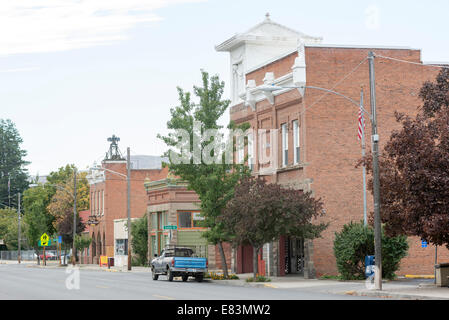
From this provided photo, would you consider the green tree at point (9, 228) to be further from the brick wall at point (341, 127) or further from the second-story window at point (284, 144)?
the brick wall at point (341, 127)

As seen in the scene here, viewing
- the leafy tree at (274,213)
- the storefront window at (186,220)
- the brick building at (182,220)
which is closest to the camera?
the leafy tree at (274,213)

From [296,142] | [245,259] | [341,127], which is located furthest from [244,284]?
[245,259]

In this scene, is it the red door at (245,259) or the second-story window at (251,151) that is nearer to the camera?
the second-story window at (251,151)

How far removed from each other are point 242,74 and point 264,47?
2.16m

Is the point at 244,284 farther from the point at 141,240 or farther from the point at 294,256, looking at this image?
the point at 141,240

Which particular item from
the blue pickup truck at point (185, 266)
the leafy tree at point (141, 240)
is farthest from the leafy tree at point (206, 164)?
the leafy tree at point (141, 240)

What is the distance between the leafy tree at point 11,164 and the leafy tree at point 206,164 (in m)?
107

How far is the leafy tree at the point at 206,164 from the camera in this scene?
42500 mm

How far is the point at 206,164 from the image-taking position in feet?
142

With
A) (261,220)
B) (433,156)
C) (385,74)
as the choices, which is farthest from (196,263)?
(433,156)

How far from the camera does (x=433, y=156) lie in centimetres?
2678

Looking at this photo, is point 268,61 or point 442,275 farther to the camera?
point 268,61

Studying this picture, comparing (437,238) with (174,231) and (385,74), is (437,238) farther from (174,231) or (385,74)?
(174,231)

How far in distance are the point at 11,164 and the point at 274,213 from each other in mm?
118285
